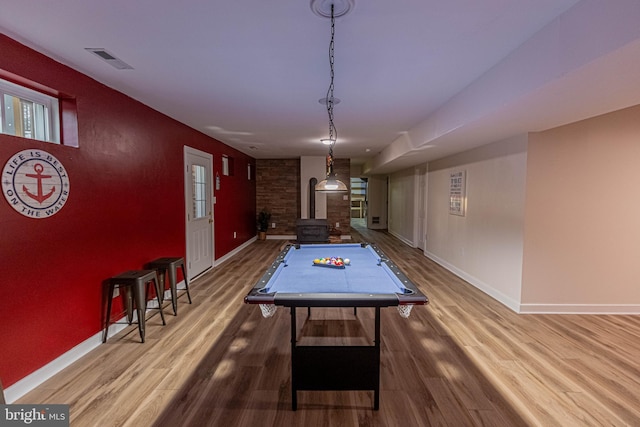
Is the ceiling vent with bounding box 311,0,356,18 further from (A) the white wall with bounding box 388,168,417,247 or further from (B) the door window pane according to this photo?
(A) the white wall with bounding box 388,168,417,247

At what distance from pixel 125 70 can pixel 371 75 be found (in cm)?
201

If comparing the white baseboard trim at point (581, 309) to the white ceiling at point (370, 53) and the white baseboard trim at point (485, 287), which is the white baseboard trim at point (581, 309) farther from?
the white ceiling at point (370, 53)

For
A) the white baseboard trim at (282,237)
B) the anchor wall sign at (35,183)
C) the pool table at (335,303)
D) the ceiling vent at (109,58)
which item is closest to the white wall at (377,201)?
the white baseboard trim at (282,237)

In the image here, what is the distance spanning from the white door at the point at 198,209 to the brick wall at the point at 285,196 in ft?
11.3

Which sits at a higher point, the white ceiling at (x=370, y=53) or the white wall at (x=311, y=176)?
the white ceiling at (x=370, y=53)

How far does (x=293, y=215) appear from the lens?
898 cm

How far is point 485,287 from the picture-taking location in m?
4.23

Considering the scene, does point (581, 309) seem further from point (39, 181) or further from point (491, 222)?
point (39, 181)

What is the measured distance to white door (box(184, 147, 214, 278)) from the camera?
4.59 meters

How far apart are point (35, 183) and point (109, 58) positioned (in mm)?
1042

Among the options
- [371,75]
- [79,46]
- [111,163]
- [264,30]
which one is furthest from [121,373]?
[371,75]

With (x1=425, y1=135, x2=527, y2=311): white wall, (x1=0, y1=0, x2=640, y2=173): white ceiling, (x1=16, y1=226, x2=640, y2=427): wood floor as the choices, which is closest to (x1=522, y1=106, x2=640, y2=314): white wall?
(x1=425, y1=135, x2=527, y2=311): white wall

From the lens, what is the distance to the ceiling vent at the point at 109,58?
7.08 ft

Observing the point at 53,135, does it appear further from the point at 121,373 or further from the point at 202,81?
the point at 121,373
